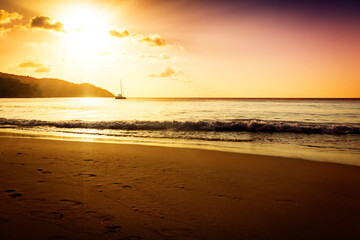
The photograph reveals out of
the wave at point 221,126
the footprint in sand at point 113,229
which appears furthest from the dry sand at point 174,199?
the wave at point 221,126

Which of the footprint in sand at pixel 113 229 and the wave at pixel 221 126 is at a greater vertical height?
the wave at pixel 221 126

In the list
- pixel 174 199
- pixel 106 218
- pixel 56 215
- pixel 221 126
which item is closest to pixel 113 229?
pixel 106 218

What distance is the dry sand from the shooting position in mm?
3064

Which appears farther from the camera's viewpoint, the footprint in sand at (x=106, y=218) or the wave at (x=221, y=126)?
the wave at (x=221, y=126)

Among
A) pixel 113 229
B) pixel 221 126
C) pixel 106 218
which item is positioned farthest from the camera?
pixel 221 126

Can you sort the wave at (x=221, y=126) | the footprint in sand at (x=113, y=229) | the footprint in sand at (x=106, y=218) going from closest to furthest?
the footprint in sand at (x=113, y=229), the footprint in sand at (x=106, y=218), the wave at (x=221, y=126)

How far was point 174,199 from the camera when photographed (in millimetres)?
4117

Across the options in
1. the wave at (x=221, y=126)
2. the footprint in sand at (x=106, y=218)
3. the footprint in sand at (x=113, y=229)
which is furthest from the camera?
the wave at (x=221, y=126)

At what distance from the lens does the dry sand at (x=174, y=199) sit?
3.06 m

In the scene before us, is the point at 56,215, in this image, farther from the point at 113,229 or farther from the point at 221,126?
the point at 221,126

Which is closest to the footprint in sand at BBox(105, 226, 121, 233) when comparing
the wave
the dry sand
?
the dry sand

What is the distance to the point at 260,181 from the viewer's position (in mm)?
5340

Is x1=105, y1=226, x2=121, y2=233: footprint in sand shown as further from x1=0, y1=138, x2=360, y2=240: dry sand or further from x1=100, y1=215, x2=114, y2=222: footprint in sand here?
x1=100, y1=215, x2=114, y2=222: footprint in sand

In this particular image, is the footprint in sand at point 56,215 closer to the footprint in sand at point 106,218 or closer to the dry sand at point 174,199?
the dry sand at point 174,199
